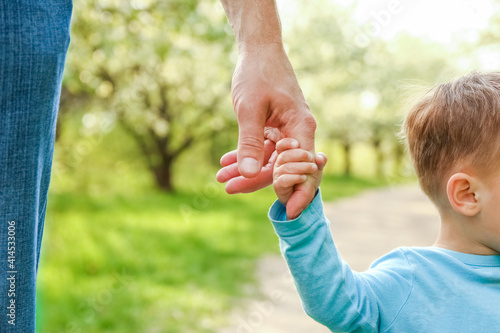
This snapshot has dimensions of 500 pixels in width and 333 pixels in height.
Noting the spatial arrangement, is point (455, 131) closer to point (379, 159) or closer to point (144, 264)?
point (144, 264)

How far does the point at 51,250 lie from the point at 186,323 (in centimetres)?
223

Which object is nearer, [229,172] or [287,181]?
[287,181]

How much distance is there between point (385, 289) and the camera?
4.22ft

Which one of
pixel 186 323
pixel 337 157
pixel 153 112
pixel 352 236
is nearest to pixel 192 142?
pixel 153 112

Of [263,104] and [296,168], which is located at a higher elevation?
[263,104]

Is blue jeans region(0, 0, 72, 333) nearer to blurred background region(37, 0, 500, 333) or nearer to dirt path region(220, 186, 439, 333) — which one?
blurred background region(37, 0, 500, 333)

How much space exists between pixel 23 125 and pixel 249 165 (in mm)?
468

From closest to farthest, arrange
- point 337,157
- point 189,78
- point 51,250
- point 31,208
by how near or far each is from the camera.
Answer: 1. point 31,208
2. point 51,250
3. point 189,78
4. point 337,157

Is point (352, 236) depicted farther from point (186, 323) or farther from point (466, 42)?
point (466, 42)

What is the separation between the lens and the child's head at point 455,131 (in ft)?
4.38

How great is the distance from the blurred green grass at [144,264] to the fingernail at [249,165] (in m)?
2.63

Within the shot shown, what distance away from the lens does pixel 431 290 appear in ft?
4.25

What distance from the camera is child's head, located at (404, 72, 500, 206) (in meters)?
1.33

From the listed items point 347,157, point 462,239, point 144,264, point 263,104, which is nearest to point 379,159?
point 347,157
